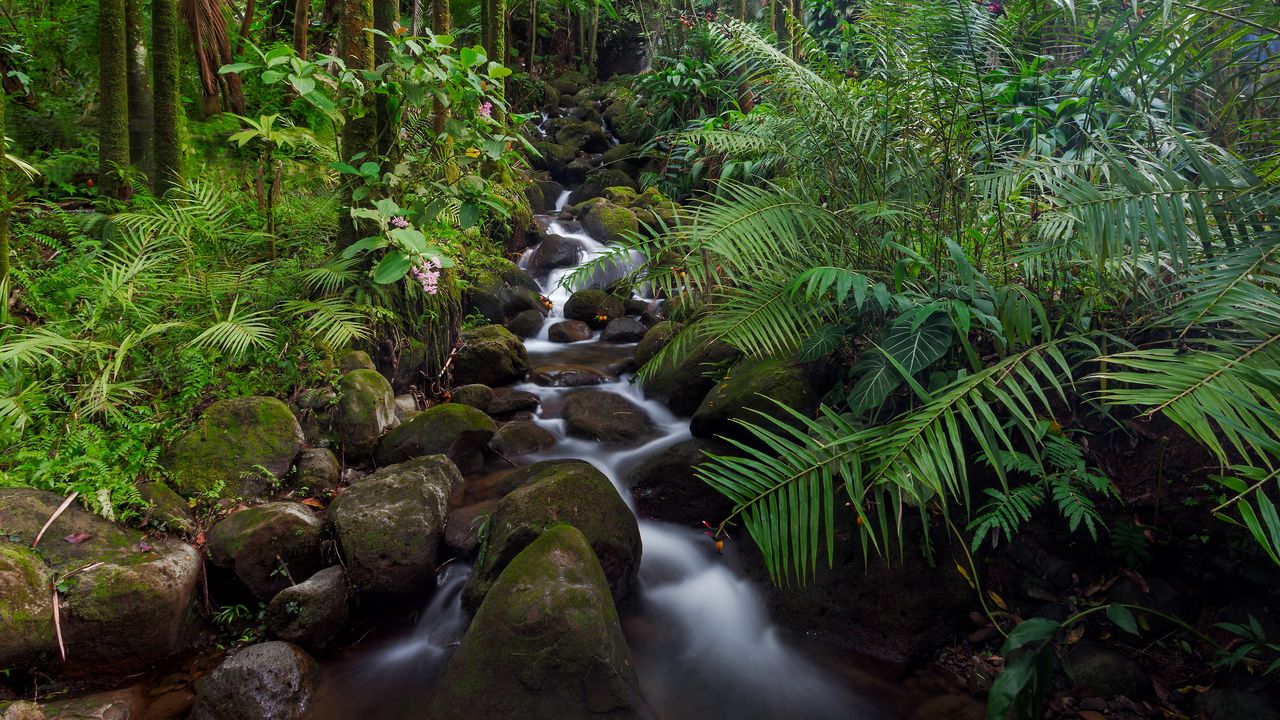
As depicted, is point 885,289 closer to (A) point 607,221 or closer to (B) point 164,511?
(B) point 164,511

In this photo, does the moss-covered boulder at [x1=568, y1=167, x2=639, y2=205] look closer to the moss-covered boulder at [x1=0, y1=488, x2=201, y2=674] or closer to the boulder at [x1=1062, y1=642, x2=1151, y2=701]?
the moss-covered boulder at [x1=0, y1=488, x2=201, y2=674]

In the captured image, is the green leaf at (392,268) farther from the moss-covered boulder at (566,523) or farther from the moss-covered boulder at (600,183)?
the moss-covered boulder at (600,183)

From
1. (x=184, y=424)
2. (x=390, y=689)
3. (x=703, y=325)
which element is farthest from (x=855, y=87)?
(x=184, y=424)


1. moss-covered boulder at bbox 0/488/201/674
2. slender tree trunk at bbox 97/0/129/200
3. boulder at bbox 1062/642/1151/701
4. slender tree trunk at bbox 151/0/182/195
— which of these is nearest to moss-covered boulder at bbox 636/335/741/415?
boulder at bbox 1062/642/1151/701

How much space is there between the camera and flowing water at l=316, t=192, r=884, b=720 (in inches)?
109

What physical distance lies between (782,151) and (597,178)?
7.73m

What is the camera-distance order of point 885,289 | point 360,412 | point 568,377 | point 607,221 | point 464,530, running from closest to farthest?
point 885,289 → point 464,530 → point 360,412 → point 568,377 → point 607,221

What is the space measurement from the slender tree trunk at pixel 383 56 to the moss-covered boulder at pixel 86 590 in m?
2.63

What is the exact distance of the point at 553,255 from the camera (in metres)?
8.20

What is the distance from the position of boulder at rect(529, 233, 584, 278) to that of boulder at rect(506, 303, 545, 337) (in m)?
1.42

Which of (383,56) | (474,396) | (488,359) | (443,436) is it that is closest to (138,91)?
(383,56)

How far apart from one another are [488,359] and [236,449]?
7.20ft

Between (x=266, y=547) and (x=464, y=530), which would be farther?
(x=464, y=530)

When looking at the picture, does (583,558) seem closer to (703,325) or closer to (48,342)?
(703,325)
